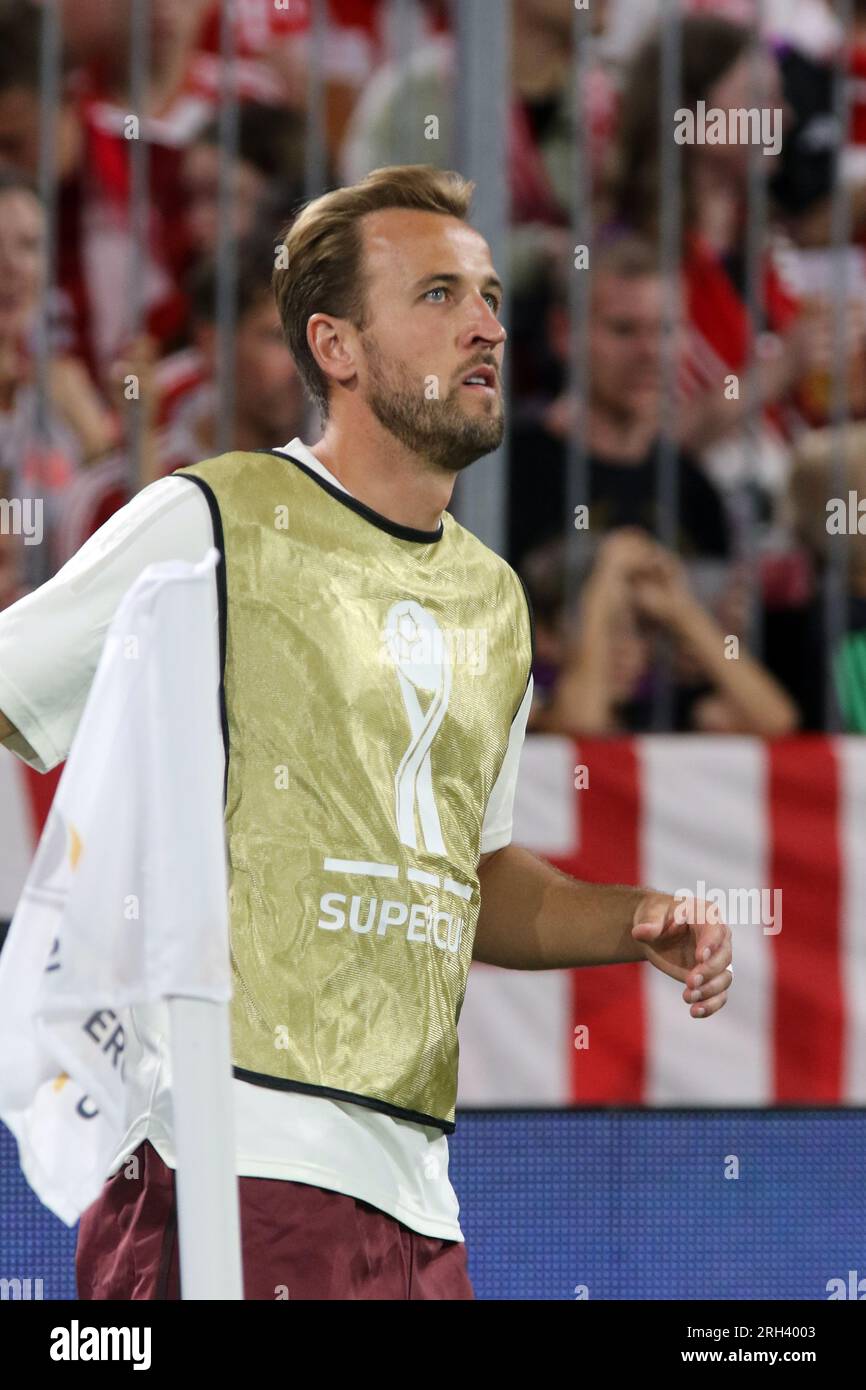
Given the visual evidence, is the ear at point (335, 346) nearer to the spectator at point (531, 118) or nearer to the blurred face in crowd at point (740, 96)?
the spectator at point (531, 118)

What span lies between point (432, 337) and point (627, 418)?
1.75 metres

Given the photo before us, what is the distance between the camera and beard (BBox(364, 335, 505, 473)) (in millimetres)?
2307

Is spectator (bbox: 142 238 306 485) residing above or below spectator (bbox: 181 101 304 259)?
below

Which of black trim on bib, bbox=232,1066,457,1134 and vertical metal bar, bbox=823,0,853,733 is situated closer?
black trim on bib, bbox=232,1066,457,1134

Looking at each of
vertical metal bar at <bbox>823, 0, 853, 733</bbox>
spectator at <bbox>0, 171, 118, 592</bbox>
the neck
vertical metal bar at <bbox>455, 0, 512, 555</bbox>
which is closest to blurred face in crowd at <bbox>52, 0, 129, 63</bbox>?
spectator at <bbox>0, 171, 118, 592</bbox>

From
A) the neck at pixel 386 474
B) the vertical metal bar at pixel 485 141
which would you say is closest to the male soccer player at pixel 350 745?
the neck at pixel 386 474

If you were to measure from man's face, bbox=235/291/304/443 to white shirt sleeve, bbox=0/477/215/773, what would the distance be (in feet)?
5.75

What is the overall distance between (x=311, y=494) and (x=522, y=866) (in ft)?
1.89

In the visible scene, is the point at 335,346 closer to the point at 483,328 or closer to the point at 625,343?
the point at 483,328

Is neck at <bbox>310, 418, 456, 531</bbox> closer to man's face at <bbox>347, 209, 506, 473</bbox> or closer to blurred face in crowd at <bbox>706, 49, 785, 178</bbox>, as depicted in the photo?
man's face at <bbox>347, 209, 506, 473</bbox>

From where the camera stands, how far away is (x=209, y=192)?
14.0ft

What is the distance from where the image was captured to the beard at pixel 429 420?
2.31 m

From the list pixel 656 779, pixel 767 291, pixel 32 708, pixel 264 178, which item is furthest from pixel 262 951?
pixel 767 291

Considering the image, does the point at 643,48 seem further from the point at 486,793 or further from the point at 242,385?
the point at 486,793
